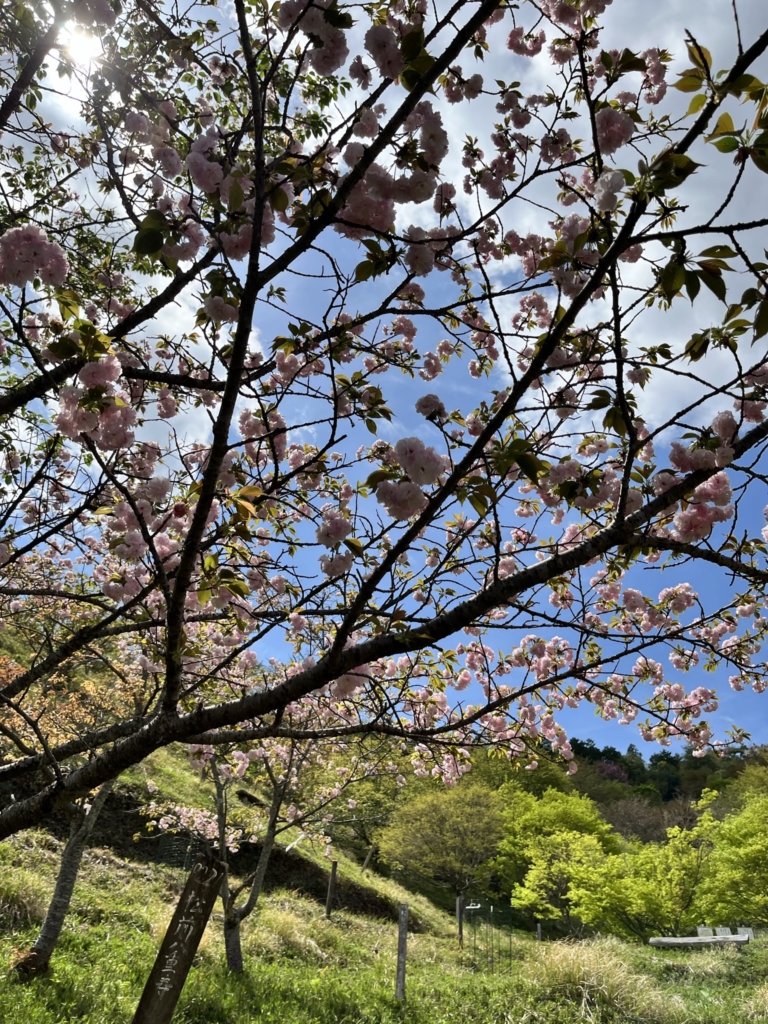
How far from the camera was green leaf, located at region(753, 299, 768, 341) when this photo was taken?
1246 millimetres

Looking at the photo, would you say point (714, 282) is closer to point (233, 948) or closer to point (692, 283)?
point (692, 283)

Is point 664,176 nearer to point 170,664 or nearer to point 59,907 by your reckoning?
point 170,664

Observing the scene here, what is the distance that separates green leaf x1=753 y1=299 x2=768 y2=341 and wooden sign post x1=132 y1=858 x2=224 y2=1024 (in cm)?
281

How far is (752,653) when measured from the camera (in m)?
3.35

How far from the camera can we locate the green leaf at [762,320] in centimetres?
125

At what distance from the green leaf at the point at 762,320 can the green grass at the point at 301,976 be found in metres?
6.05

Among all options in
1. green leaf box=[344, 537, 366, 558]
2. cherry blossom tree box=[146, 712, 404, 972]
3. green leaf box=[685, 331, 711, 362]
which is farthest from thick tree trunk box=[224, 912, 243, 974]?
green leaf box=[685, 331, 711, 362]

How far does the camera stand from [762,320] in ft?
4.10

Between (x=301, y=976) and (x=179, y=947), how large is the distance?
6.78 meters

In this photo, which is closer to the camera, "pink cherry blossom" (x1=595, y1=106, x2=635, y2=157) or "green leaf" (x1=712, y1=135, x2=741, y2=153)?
"green leaf" (x1=712, y1=135, x2=741, y2=153)

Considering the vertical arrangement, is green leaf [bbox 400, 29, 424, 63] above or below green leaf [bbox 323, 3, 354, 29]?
below

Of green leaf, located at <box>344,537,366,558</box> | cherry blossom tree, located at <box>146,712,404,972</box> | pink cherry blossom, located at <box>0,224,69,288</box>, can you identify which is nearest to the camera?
pink cherry blossom, located at <box>0,224,69,288</box>

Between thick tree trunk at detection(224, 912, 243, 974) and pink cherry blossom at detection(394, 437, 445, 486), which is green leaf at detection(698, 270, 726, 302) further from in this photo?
thick tree trunk at detection(224, 912, 243, 974)

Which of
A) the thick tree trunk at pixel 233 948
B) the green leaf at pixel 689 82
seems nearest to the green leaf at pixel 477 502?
the green leaf at pixel 689 82
